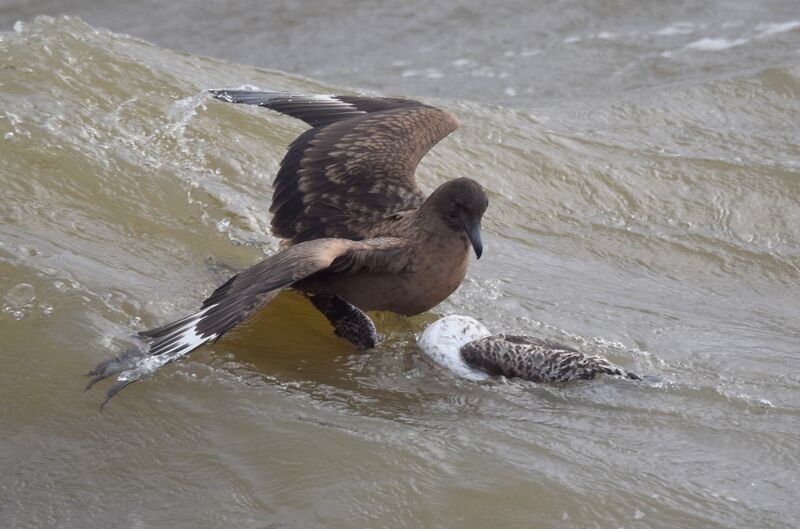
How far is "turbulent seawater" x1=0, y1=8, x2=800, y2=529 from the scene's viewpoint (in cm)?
402

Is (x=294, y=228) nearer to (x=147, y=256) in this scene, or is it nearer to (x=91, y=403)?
(x=147, y=256)

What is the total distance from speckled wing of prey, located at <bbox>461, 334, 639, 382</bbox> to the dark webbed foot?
0.50 m

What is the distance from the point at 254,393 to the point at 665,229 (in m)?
3.10

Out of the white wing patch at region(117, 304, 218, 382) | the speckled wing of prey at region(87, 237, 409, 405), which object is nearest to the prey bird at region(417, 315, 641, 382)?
the speckled wing of prey at region(87, 237, 409, 405)

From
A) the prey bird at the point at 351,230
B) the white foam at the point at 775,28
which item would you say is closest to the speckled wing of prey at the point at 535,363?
the prey bird at the point at 351,230

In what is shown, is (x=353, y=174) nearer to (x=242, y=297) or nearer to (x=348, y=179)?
(x=348, y=179)

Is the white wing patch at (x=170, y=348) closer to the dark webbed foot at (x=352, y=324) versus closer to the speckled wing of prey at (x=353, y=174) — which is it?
the dark webbed foot at (x=352, y=324)

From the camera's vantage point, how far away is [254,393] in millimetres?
4562

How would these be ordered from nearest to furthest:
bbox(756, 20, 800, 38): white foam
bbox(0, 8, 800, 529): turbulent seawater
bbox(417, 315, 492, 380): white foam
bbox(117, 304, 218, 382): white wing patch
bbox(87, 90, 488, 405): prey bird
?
bbox(0, 8, 800, 529): turbulent seawater, bbox(117, 304, 218, 382): white wing patch, bbox(87, 90, 488, 405): prey bird, bbox(417, 315, 492, 380): white foam, bbox(756, 20, 800, 38): white foam

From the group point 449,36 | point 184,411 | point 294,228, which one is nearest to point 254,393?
point 184,411

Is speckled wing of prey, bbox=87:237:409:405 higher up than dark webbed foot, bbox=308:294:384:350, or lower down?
higher up

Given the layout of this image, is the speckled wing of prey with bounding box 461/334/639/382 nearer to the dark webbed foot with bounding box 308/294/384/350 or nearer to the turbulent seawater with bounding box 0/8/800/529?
the turbulent seawater with bounding box 0/8/800/529

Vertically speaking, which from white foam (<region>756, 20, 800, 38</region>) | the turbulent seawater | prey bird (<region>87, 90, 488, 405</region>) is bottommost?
the turbulent seawater

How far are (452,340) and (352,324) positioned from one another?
0.46 meters
